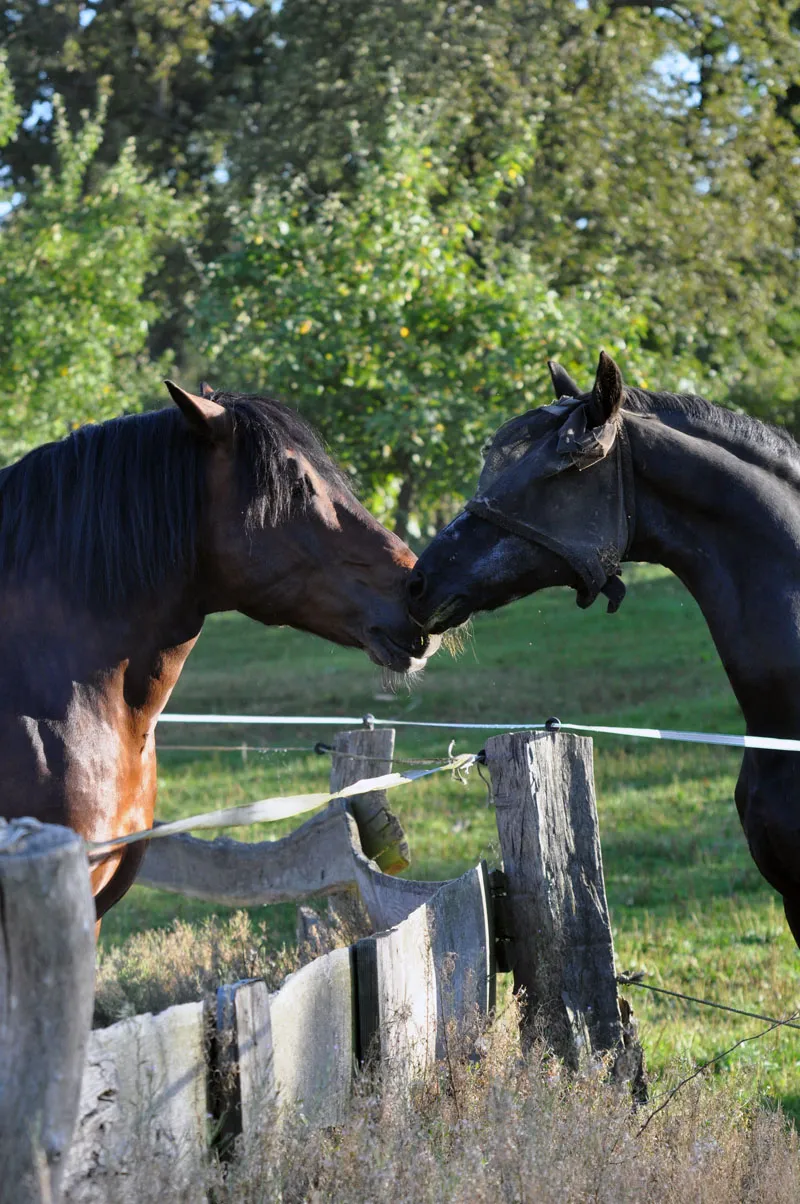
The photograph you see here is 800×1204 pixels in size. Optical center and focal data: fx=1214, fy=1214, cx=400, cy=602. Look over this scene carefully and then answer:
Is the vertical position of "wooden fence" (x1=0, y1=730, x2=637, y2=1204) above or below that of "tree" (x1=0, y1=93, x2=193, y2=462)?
below

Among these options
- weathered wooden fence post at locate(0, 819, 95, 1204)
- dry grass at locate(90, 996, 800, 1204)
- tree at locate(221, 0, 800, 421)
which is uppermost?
tree at locate(221, 0, 800, 421)

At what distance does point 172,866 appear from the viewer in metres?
5.39

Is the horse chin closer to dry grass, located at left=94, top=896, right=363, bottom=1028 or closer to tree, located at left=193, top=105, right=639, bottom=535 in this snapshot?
dry grass, located at left=94, top=896, right=363, bottom=1028

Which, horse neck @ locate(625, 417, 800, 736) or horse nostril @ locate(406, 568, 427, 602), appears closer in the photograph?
horse neck @ locate(625, 417, 800, 736)

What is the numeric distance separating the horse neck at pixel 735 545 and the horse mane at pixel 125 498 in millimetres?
1066

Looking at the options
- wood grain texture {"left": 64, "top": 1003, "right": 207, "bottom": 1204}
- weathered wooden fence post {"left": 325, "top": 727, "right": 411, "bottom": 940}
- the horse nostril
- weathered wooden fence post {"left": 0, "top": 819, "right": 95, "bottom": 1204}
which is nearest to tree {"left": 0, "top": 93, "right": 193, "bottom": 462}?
weathered wooden fence post {"left": 325, "top": 727, "right": 411, "bottom": 940}

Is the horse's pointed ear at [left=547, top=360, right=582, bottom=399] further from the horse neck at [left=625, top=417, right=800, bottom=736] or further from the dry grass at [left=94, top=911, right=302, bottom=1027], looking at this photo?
the dry grass at [left=94, top=911, right=302, bottom=1027]

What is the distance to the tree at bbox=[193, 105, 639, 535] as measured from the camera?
42.8 ft

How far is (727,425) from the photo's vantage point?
11.4 feet

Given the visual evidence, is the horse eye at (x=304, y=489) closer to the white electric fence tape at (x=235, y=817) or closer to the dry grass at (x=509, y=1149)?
the white electric fence tape at (x=235, y=817)

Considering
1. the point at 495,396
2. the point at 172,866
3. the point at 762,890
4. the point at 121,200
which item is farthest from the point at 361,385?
the point at 172,866

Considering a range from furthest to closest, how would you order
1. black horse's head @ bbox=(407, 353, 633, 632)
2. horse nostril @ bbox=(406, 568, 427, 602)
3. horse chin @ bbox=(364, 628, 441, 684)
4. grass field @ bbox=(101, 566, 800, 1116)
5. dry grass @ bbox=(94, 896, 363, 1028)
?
1. grass field @ bbox=(101, 566, 800, 1116)
2. dry grass @ bbox=(94, 896, 363, 1028)
3. horse chin @ bbox=(364, 628, 441, 684)
4. horse nostril @ bbox=(406, 568, 427, 602)
5. black horse's head @ bbox=(407, 353, 633, 632)

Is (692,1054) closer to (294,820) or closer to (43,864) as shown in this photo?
(43,864)

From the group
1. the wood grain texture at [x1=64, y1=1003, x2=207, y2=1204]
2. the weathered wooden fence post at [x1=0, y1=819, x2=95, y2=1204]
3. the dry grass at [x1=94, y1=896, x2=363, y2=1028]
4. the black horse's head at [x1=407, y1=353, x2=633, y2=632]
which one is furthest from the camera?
the dry grass at [x1=94, y1=896, x2=363, y2=1028]
